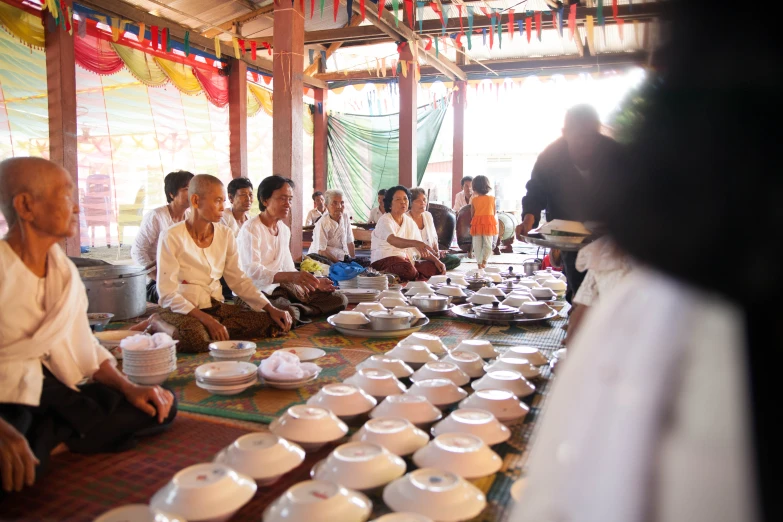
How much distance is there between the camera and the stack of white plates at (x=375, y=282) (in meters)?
5.27

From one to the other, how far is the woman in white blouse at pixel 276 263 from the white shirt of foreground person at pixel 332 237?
6.15 feet

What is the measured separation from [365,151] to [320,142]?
3.17 feet

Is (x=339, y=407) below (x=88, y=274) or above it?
below

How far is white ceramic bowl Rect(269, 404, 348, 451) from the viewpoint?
75.2 inches

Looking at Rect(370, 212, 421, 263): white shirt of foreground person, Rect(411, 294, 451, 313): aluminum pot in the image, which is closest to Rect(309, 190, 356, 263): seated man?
Rect(370, 212, 421, 263): white shirt of foreground person

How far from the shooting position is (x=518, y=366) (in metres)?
2.76

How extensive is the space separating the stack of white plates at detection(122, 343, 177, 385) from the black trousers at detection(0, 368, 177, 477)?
51 centimetres

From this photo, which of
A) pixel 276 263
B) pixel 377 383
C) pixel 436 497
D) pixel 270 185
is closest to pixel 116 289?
pixel 276 263

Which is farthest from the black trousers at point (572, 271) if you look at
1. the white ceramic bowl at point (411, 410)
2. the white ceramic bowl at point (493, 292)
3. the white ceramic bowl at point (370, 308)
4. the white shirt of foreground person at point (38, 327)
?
the white shirt of foreground person at point (38, 327)

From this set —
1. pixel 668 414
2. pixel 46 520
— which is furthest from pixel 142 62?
pixel 668 414

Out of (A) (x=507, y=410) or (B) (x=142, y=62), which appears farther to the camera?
(B) (x=142, y=62)

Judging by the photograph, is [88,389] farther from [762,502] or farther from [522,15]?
[522,15]

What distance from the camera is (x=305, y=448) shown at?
195cm

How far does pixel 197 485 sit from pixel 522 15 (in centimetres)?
709
